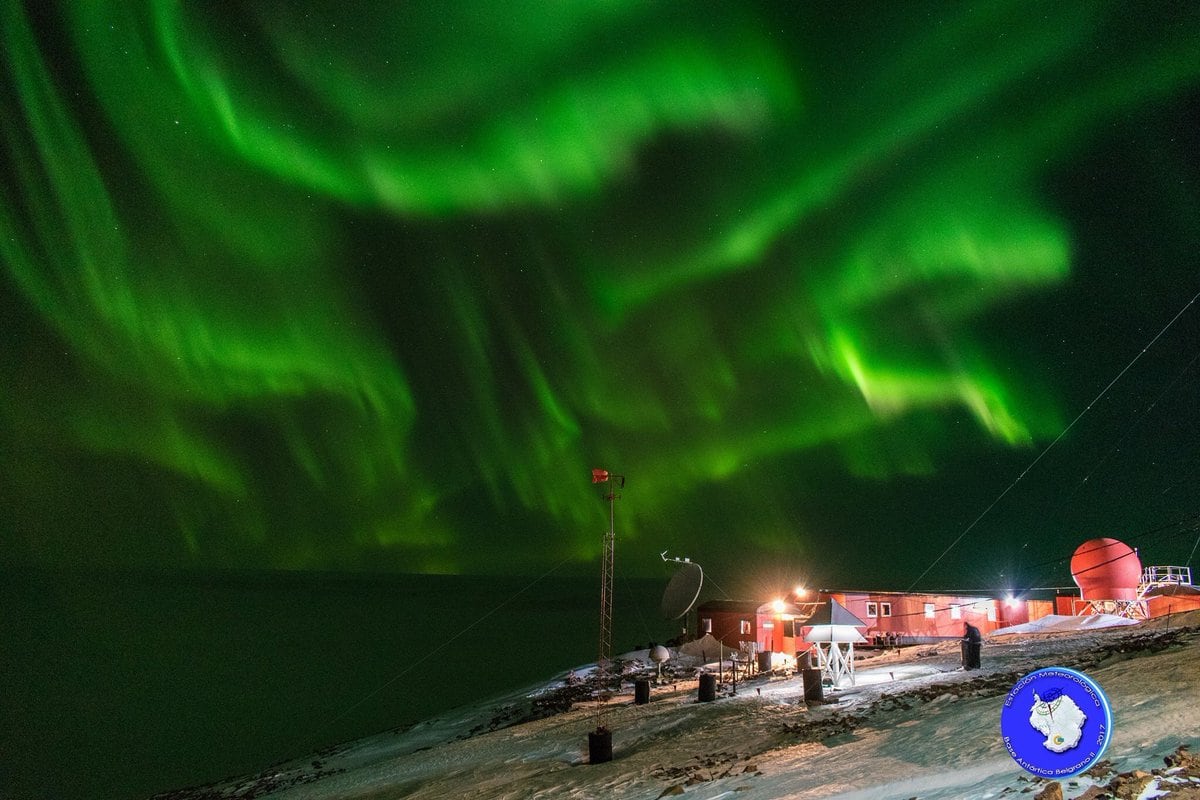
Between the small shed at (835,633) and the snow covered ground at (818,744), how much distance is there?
0.73 m

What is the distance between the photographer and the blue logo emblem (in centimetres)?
980

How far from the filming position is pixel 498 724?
31375 mm

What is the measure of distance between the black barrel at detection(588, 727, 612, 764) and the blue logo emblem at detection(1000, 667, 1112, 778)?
1122 centimetres

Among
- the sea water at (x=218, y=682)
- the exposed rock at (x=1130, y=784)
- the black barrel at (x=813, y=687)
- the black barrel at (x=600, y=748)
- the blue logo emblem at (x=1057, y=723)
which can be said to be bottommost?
the sea water at (x=218, y=682)

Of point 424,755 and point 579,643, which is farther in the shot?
point 579,643

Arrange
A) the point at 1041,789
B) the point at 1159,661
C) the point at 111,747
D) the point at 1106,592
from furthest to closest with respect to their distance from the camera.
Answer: the point at 111,747 → the point at 1106,592 → the point at 1159,661 → the point at 1041,789

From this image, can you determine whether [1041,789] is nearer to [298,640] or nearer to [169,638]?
[298,640]

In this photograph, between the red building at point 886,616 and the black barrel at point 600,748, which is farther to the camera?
the red building at point 886,616

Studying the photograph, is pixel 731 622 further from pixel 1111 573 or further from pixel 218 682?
pixel 218 682

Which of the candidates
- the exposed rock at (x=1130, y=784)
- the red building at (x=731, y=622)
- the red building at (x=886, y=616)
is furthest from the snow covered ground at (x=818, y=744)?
the red building at (x=731, y=622)

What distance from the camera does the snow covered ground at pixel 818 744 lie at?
12180 millimetres

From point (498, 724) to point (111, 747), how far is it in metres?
Result: 27.3

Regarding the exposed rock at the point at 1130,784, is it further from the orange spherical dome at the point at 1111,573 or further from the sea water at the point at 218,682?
the sea water at the point at 218,682

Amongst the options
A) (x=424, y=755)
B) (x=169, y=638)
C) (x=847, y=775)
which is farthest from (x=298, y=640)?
(x=847, y=775)
